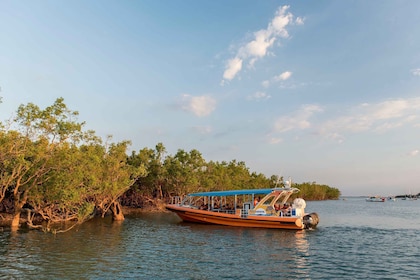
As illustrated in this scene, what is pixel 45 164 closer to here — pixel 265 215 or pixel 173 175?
pixel 265 215

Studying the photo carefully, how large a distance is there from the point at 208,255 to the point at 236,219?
12886 mm

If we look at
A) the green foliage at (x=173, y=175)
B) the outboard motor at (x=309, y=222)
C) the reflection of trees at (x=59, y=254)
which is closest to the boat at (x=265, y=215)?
the outboard motor at (x=309, y=222)

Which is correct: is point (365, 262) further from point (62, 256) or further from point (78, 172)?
point (78, 172)

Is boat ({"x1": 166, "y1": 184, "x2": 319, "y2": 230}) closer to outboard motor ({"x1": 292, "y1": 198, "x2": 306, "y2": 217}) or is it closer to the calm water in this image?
outboard motor ({"x1": 292, "y1": 198, "x2": 306, "y2": 217})

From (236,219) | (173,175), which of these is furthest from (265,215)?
(173,175)

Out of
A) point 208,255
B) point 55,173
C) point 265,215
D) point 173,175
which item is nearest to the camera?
point 208,255

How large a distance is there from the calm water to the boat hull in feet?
4.59

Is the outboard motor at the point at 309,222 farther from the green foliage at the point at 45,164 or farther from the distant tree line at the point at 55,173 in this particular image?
the green foliage at the point at 45,164

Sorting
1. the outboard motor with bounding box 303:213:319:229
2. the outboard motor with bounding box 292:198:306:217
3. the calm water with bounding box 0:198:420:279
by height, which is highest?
the outboard motor with bounding box 292:198:306:217

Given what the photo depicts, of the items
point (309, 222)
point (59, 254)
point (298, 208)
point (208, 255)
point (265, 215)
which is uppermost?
point (298, 208)

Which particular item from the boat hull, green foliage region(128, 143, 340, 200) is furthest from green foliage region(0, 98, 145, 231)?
green foliage region(128, 143, 340, 200)

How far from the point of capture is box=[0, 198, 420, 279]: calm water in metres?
15.2

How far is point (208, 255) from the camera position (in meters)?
19.1

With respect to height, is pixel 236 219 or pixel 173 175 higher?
pixel 173 175
